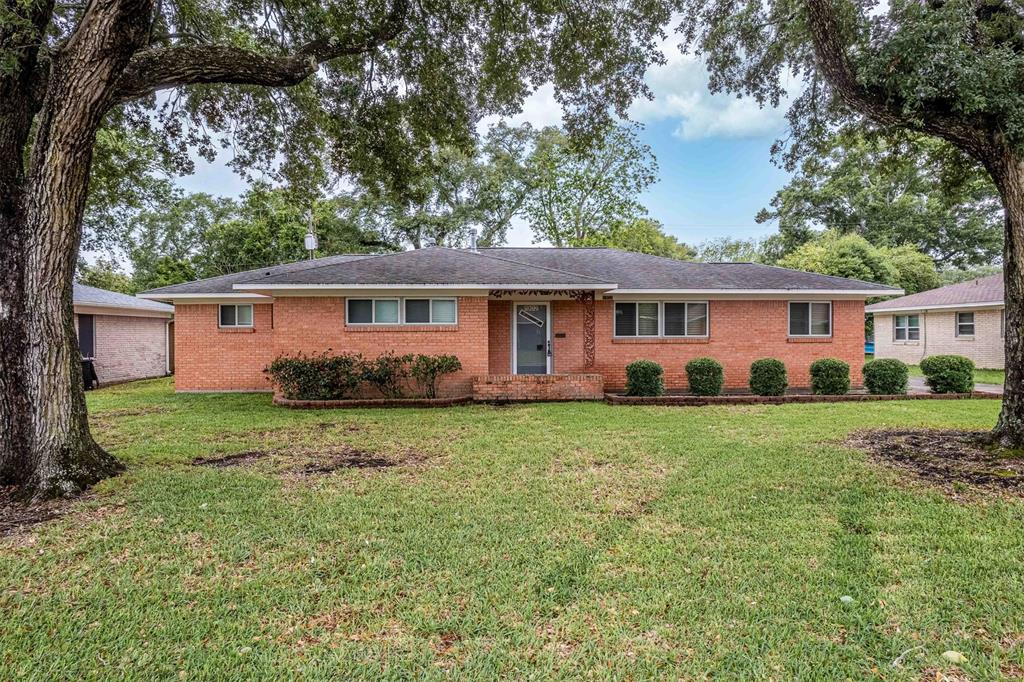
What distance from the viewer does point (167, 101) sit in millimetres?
9969

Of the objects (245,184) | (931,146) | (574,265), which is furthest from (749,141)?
(245,184)

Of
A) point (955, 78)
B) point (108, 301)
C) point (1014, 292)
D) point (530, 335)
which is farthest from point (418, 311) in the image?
point (108, 301)

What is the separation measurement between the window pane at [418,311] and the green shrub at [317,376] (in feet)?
5.30

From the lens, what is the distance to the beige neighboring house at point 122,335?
53.5 ft

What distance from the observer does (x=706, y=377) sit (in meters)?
12.0

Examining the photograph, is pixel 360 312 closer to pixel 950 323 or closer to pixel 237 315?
pixel 237 315

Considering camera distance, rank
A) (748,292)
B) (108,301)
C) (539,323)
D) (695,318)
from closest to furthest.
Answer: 1. (748,292)
2. (539,323)
3. (695,318)
4. (108,301)

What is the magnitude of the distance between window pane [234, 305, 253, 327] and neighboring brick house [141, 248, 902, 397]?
0.13 ft

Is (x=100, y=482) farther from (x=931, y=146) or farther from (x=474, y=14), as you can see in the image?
(x=931, y=146)

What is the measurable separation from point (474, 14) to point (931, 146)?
8837 millimetres

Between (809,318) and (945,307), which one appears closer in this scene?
(809,318)

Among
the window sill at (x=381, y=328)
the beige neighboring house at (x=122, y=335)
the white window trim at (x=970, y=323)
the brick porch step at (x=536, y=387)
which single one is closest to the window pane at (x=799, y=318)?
the brick porch step at (x=536, y=387)

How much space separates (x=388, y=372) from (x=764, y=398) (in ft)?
29.0

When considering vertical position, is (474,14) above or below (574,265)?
above
